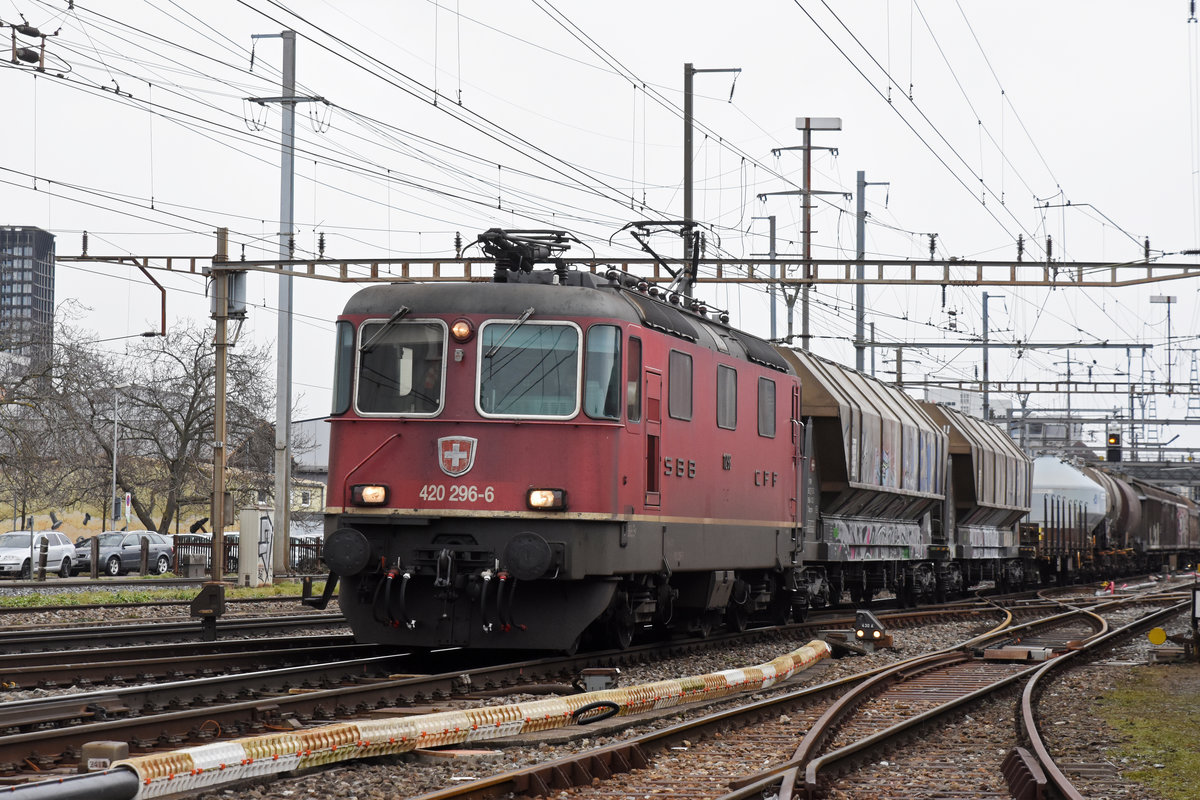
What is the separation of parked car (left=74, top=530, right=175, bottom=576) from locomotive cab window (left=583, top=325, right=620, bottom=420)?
31702 mm

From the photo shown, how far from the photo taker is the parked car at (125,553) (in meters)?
43.4

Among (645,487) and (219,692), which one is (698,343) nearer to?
(645,487)

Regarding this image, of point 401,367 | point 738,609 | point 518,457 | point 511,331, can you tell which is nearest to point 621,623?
point 518,457

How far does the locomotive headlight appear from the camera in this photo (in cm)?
1348

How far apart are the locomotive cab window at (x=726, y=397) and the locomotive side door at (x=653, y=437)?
1.86 meters

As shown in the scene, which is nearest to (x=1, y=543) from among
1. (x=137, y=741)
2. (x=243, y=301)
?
(x=243, y=301)

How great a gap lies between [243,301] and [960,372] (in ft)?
140

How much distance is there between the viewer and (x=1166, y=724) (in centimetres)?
1150

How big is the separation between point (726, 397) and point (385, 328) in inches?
172

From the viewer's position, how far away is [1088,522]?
43.6 meters

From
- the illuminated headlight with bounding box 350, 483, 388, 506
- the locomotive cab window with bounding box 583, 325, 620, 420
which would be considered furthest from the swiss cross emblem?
the locomotive cab window with bounding box 583, 325, 620, 420

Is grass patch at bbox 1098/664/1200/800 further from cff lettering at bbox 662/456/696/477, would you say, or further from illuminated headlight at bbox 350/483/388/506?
illuminated headlight at bbox 350/483/388/506

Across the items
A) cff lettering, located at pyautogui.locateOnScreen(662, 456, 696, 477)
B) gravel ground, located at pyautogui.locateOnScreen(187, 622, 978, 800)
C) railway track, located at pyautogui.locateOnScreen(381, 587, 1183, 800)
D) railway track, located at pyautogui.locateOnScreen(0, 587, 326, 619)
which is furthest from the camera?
railway track, located at pyautogui.locateOnScreen(0, 587, 326, 619)

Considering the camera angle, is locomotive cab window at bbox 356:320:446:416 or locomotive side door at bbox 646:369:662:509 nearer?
locomotive cab window at bbox 356:320:446:416
